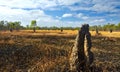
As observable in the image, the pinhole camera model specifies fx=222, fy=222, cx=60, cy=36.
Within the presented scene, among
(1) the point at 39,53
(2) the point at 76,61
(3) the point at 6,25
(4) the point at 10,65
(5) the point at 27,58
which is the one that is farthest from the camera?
(3) the point at 6,25

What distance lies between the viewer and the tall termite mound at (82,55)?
11.9 meters

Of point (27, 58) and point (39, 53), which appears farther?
→ point (39, 53)

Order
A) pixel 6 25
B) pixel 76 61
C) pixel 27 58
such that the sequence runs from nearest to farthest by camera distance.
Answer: pixel 76 61, pixel 27 58, pixel 6 25

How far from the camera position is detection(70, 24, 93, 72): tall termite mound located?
11859mm

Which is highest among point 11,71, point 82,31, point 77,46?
point 82,31

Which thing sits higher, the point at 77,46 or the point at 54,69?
the point at 77,46

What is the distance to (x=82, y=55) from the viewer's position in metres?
12.1

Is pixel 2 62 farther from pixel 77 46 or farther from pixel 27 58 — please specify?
pixel 77 46

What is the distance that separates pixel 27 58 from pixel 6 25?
134 meters

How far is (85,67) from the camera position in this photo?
471 inches

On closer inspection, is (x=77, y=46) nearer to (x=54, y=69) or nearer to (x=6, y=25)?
(x=54, y=69)

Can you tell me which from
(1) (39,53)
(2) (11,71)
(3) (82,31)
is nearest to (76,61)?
(3) (82,31)

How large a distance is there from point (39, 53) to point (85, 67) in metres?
5.96

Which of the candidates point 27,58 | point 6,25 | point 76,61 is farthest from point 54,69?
point 6,25
